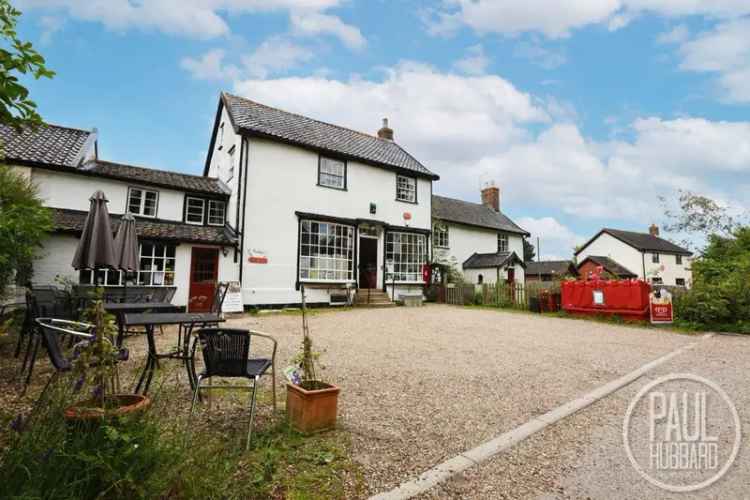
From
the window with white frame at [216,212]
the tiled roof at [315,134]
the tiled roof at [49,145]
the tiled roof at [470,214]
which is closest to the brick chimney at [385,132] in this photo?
the tiled roof at [315,134]

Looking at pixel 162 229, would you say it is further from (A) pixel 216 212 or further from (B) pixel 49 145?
(B) pixel 49 145

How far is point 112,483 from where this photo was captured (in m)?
2.11

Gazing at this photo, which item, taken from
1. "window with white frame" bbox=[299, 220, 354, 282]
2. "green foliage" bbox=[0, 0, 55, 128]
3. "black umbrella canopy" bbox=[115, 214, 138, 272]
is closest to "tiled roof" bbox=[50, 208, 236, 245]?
"window with white frame" bbox=[299, 220, 354, 282]

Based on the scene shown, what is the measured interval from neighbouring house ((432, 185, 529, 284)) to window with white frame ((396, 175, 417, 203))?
3.51 m

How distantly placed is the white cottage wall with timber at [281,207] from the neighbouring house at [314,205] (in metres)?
0.04

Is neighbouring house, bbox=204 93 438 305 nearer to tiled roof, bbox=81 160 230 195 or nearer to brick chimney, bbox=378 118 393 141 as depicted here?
tiled roof, bbox=81 160 230 195

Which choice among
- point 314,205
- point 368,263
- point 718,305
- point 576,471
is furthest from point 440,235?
point 576,471

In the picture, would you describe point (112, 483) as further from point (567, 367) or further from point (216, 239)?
point (216, 239)

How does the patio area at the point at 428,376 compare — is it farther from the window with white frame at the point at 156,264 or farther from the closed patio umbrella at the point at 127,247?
the window with white frame at the point at 156,264

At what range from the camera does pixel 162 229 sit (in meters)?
12.7

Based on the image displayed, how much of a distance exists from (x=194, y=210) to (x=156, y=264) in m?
2.73

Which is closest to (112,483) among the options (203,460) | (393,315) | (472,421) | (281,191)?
(203,460)

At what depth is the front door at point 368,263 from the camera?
684 inches

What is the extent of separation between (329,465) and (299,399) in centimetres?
72
